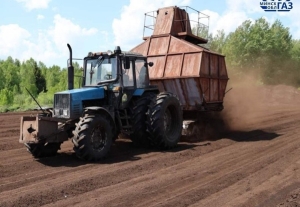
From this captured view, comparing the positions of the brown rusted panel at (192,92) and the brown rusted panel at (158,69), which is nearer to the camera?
the brown rusted panel at (192,92)

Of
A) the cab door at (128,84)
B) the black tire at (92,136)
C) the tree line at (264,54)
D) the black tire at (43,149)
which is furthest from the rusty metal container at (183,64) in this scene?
the tree line at (264,54)

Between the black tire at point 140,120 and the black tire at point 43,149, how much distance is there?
1.87 metres

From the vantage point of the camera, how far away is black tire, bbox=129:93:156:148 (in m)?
9.23

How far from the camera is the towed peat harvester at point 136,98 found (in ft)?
25.9

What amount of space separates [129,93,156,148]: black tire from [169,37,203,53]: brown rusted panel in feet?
8.98

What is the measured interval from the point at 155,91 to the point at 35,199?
17.8 ft

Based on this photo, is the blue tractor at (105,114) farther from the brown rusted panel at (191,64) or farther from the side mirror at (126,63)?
the brown rusted panel at (191,64)

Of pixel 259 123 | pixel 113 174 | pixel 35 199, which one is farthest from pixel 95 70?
pixel 259 123

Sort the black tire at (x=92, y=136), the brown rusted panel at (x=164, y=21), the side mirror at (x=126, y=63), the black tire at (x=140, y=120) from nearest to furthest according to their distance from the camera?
the black tire at (x=92, y=136) → the side mirror at (x=126, y=63) → the black tire at (x=140, y=120) → the brown rusted panel at (x=164, y=21)

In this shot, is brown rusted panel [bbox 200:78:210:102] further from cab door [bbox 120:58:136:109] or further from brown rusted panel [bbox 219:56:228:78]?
cab door [bbox 120:58:136:109]

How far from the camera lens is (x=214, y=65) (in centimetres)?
1221

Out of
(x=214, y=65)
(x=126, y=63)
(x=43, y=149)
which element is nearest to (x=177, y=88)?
(x=214, y=65)

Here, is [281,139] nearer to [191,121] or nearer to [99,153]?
[191,121]

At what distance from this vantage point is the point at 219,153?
913cm
